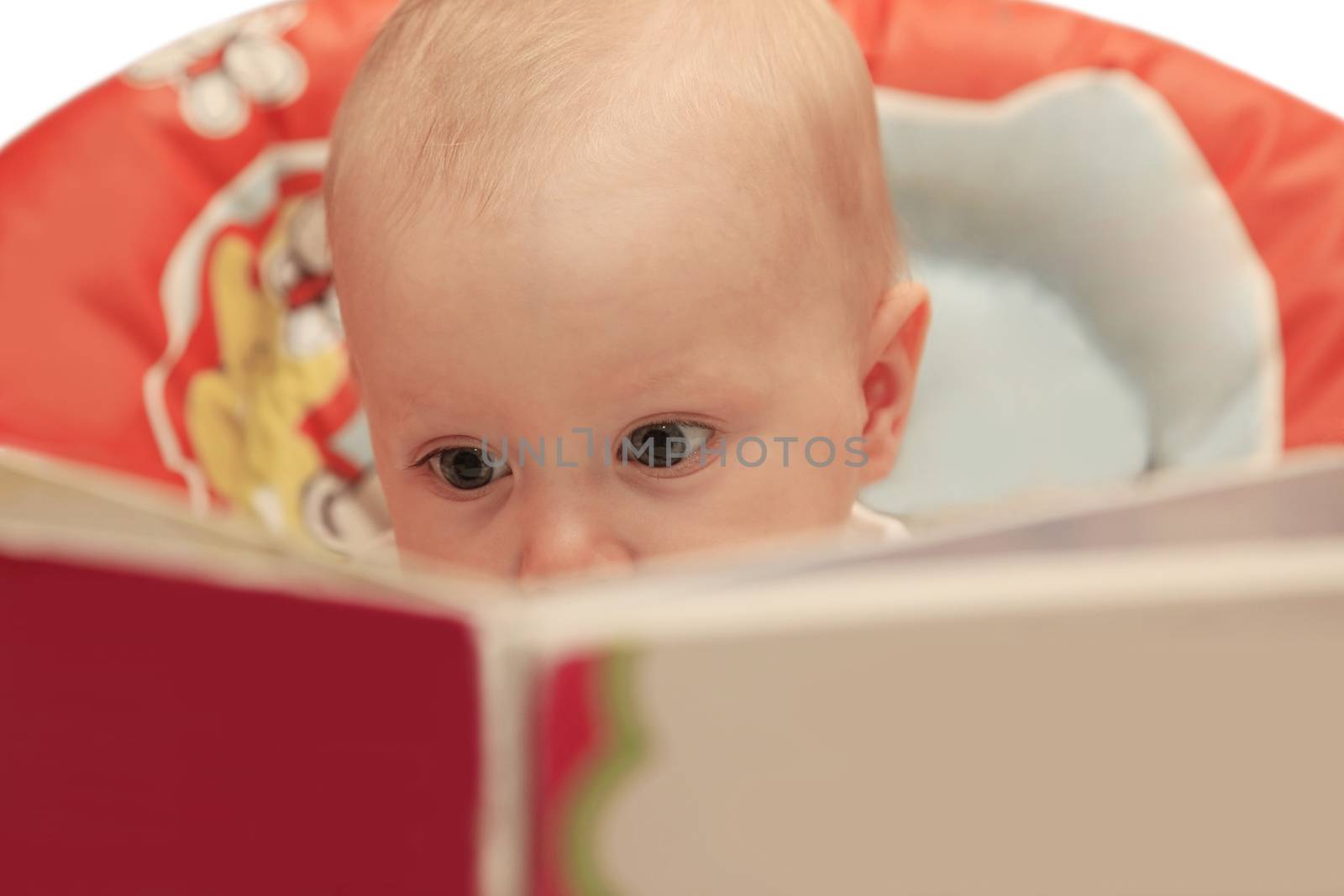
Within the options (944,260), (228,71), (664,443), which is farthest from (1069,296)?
(228,71)

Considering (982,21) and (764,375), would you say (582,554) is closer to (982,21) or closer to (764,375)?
(764,375)

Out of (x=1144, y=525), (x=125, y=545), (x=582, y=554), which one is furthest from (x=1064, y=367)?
(x=125, y=545)

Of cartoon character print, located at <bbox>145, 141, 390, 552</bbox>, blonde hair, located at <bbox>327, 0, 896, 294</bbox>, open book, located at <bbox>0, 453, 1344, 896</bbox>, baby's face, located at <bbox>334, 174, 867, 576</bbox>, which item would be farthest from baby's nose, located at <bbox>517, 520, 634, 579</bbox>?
cartoon character print, located at <bbox>145, 141, 390, 552</bbox>

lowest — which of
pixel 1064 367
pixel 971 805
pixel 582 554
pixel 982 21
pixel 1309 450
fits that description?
pixel 971 805

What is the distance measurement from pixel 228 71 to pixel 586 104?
548mm

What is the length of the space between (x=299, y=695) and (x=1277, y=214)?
0.87 metres

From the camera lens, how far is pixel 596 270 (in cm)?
60

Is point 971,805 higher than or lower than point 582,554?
lower

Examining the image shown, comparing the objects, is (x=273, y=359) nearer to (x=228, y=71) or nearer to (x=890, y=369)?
(x=228, y=71)

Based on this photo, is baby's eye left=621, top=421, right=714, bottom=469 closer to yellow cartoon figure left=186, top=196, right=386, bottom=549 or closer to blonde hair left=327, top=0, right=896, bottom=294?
blonde hair left=327, top=0, right=896, bottom=294

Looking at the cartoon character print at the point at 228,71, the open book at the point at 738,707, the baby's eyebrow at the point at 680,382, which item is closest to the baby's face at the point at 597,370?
the baby's eyebrow at the point at 680,382

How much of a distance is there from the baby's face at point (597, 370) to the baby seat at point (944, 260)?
1.15 feet

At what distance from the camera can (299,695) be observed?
0.31 metres

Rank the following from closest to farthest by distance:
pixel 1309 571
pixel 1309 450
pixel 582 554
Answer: pixel 1309 571 < pixel 582 554 < pixel 1309 450
